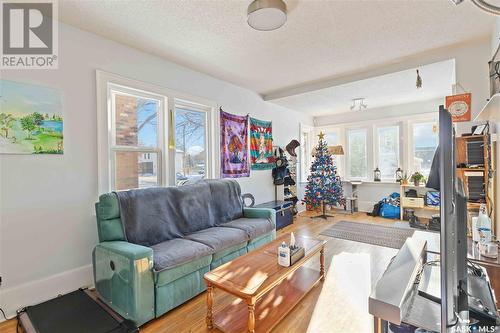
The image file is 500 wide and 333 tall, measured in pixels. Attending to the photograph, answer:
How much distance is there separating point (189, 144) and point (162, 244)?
5.35 ft

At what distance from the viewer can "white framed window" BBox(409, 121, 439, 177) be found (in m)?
5.18

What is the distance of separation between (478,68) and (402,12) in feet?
4.76

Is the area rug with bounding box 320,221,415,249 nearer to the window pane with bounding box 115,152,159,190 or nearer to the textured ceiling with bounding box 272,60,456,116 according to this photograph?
the textured ceiling with bounding box 272,60,456,116

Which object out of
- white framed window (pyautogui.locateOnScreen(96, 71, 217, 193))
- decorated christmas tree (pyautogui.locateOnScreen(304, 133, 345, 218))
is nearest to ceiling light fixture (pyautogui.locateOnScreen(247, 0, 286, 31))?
white framed window (pyautogui.locateOnScreen(96, 71, 217, 193))

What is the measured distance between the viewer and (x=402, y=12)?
2221 mm

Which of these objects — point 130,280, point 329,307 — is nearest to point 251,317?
point 329,307

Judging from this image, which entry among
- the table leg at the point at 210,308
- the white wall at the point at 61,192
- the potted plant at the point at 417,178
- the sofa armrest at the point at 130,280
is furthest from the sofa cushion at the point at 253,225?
the potted plant at the point at 417,178

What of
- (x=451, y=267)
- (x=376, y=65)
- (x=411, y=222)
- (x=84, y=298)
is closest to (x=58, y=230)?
(x=84, y=298)

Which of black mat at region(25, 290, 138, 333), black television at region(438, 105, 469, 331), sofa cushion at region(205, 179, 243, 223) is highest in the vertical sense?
black television at region(438, 105, 469, 331)

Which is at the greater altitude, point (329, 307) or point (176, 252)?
point (176, 252)

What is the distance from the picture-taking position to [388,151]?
5723 mm

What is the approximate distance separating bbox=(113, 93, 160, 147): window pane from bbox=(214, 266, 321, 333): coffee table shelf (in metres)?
2.12

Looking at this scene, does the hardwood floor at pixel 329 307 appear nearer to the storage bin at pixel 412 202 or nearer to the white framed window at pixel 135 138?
the white framed window at pixel 135 138

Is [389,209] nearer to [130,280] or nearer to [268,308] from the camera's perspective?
[268,308]
